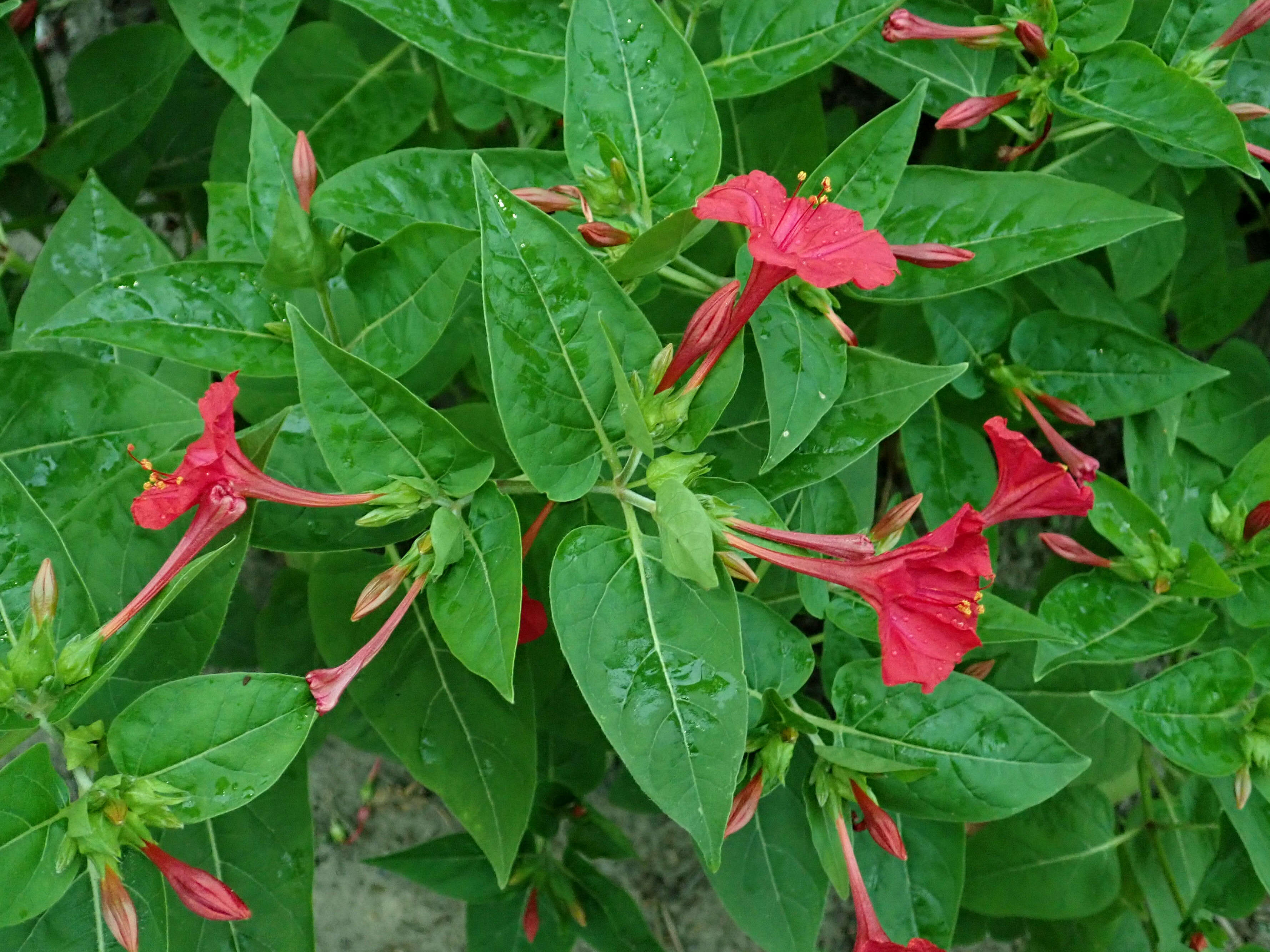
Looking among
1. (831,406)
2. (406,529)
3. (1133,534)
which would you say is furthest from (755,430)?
(1133,534)

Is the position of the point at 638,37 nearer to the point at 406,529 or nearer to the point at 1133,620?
the point at 406,529

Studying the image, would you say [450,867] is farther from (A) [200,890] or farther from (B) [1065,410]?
(B) [1065,410]

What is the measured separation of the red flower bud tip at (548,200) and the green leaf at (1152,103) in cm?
75

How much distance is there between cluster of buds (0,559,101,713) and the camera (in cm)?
115

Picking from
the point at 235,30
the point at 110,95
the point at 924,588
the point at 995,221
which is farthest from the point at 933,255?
the point at 110,95

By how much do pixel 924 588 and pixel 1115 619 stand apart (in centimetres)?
61

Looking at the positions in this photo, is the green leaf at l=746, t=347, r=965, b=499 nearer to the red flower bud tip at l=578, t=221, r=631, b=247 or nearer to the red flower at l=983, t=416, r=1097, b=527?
the red flower at l=983, t=416, r=1097, b=527

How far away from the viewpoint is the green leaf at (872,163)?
130cm

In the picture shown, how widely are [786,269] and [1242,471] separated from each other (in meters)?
1.01

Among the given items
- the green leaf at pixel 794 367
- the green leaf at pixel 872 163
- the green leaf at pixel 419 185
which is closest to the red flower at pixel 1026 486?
the green leaf at pixel 794 367

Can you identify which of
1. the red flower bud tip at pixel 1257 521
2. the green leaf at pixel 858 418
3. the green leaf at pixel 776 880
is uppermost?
the green leaf at pixel 858 418

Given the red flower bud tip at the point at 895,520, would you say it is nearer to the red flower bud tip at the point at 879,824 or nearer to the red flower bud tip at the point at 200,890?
the red flower bud tip at the point at 879,824

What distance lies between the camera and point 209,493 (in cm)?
115

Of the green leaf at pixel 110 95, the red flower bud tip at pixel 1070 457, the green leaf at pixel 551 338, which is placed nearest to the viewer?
the green leaf at pixel 551 338
